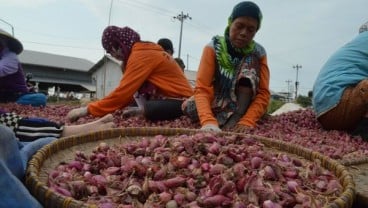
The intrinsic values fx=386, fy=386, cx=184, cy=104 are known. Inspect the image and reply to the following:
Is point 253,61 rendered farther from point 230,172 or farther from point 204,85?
point 230,172

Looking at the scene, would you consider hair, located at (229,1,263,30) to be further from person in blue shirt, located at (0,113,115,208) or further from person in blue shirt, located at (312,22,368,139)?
person in blue shirt, located at (0,113,115,208)

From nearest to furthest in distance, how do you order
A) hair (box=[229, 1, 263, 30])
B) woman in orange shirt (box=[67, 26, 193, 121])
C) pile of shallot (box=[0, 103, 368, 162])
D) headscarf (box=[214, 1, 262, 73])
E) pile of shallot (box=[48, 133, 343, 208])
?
pile of shallot (box=[48, 133, 343, 208])
pile of shallot (box=[0, 103, 368, 162])
hair (box=[229, 1, 263, 30])
headscarf (box=[214, 1, 262, 73])
woman in orange shirt (box=[67, 26, 193, 121])

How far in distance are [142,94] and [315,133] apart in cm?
119

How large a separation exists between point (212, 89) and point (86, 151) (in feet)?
3.58

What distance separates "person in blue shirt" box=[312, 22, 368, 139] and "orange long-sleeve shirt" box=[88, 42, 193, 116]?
904mm

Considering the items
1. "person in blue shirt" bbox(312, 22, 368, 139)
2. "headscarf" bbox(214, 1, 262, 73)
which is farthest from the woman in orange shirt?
"person in blue shirt" bbox(312, 22, 368, 139)

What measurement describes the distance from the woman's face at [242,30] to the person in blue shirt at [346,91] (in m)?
0.62

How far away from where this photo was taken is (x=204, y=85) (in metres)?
2.19

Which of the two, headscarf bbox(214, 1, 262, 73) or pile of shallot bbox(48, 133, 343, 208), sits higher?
headscarf bbox(214, 1, 262, 73)

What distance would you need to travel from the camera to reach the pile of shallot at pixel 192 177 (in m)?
0.83

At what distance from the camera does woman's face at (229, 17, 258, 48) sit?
6.90 feet

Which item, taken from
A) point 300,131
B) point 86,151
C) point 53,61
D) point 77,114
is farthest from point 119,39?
point 53,61

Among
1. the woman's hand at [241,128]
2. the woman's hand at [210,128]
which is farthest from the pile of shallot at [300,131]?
the woman's hand at [210,128]

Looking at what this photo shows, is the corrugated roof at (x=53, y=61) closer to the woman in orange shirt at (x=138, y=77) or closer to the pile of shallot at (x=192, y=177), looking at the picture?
the woman in orange shirt at (x=138, y=77)
